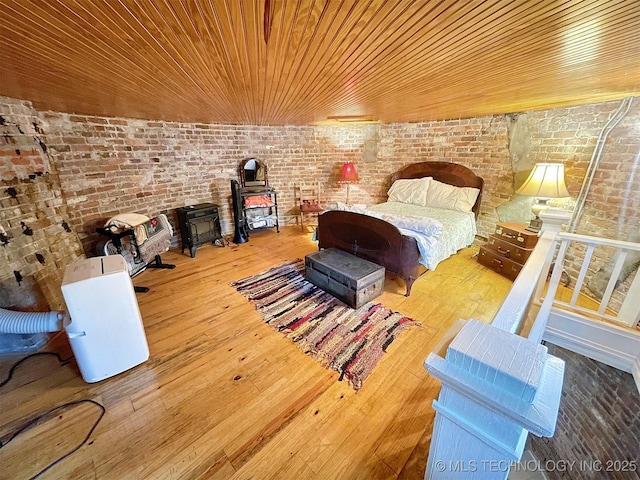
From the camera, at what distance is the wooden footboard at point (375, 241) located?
8.58 ft

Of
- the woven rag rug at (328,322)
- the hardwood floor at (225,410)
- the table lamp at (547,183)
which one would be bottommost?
the hardwood floor at (225,410)

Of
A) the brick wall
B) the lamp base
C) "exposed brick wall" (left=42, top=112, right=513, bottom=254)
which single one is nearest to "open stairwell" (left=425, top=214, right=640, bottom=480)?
the lamp base

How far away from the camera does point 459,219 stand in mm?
3453

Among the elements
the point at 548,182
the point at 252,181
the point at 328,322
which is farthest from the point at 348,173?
the point at 328,322

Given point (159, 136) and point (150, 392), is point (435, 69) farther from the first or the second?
point (159, 136)

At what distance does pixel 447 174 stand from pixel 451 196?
44cm

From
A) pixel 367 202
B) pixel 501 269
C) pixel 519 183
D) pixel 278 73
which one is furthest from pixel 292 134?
pixel 501 269

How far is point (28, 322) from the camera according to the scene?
5.76 ft

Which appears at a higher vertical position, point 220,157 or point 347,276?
point 220,157

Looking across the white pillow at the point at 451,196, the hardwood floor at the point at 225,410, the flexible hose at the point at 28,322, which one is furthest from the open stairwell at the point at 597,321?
the flexible hose at the point at 28,322

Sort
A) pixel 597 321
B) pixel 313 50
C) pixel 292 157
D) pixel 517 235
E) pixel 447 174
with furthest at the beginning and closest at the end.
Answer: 1. pixel 292 157
2. pixel 447 174
3. pixel 517 235
4. pixel 597 321
5. pixel 313 50

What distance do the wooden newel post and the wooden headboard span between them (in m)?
3.75

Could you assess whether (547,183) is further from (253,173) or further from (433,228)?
(253,173)

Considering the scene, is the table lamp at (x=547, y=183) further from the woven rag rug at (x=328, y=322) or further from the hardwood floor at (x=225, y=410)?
the woven rag rug at (x=328, y=322)
